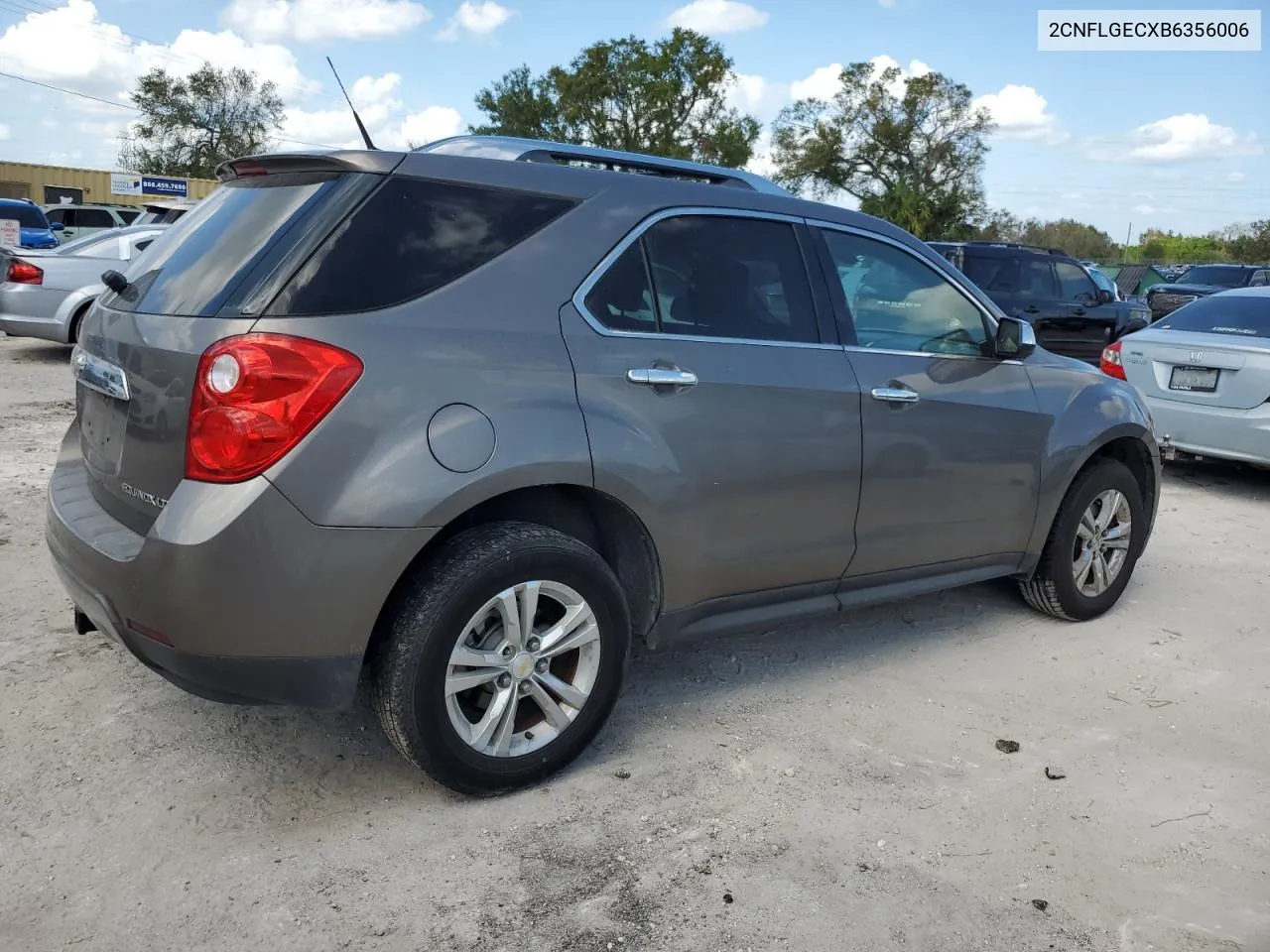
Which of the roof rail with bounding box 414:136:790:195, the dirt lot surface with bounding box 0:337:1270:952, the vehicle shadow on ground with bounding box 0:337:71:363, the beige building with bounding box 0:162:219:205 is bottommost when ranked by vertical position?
the dirt lot surface with bounding box 0:337:1270:952

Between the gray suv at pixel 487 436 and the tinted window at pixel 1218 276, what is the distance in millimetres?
19844

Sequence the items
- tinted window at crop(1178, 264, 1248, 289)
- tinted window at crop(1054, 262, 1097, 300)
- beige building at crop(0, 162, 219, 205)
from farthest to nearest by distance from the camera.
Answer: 1. beige building at crop(0, 162, 219, 205)
2. tinted window at crop(1178, 264, 1248, 289)
3. tinted window at crop(1054, 262, 1097, 300)

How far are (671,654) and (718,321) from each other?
147 centimetres

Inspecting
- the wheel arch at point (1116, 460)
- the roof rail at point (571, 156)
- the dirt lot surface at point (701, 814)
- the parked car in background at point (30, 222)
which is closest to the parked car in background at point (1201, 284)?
the wheel arch at point (1116, 460)

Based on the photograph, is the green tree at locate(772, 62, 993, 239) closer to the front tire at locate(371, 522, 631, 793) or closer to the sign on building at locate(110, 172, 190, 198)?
the sign on building at locate(110, 172, 190, 198)

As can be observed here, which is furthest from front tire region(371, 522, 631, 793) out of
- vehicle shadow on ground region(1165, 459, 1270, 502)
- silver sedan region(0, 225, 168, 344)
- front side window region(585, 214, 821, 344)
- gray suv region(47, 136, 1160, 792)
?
silver sedan region(0, 225, 168, 344)

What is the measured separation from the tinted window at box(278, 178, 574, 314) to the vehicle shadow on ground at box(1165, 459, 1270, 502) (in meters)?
6.63

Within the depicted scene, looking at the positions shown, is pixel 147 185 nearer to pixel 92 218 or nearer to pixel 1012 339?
pixel 92 218

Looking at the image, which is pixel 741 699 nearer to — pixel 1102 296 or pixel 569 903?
pixel 569 903

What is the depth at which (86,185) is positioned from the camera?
48906 millimetres

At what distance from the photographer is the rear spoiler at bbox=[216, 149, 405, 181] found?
2.96 meters

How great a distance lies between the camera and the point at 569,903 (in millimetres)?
2701

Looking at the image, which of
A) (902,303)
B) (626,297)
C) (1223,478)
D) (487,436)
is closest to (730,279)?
(626,297)

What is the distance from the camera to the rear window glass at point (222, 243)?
2916 mm
